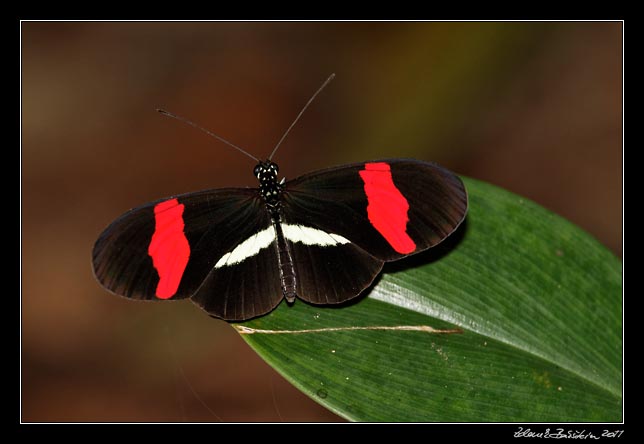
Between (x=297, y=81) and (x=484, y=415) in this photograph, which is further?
(x=297, y=81)

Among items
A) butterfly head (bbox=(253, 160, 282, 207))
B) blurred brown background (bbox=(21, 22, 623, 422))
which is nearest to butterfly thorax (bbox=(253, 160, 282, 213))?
butterfly head (bbox=(253, 160, 282, 207))

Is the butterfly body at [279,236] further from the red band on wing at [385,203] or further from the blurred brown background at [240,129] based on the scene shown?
the blurred brown background at [240,129]

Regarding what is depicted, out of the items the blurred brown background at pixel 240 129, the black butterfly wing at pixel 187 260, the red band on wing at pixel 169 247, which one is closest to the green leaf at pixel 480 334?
the black butterfly wing at pixel 187 260

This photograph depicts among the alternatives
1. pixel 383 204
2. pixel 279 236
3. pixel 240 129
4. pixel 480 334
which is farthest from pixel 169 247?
pixel 240 129

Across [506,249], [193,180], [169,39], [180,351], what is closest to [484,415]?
[506,249]

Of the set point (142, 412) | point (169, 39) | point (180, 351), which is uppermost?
point (169, 39)

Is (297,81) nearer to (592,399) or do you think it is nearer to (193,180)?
(193,180)
